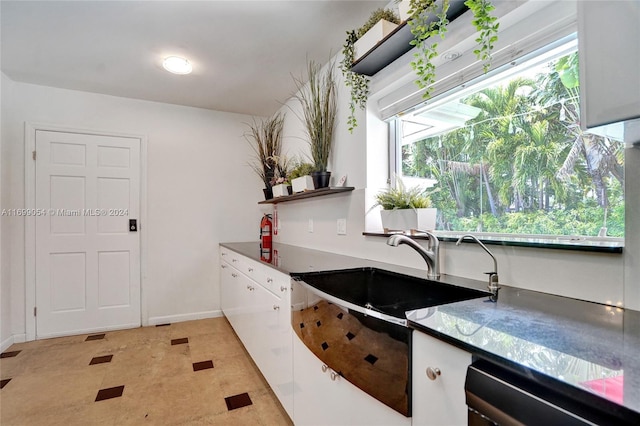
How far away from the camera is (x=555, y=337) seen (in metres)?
0.72

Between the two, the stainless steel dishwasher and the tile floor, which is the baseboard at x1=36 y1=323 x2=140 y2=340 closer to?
the tile floor

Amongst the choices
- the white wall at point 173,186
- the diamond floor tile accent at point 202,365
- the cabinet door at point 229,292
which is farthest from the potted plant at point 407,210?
the white wall at point 173,186

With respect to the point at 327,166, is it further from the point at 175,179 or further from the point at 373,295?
the point at 175,179

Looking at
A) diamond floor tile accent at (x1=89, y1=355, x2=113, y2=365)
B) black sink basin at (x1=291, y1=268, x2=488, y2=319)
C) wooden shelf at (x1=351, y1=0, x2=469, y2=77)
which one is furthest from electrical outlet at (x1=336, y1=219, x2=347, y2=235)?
diamond floor tile accent at (x1=89, y1=355, x2=113, y2=365)

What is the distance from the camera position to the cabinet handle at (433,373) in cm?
77

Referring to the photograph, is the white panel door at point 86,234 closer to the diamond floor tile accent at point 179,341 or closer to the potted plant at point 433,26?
the diamond floor tile accent at point 179,341

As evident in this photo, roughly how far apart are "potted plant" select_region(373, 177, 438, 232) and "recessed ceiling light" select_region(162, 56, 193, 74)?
76.7 inches

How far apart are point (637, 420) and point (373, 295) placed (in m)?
1.29

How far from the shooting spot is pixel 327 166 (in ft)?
8.27

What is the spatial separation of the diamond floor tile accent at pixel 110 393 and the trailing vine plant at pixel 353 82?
2307 millimetres

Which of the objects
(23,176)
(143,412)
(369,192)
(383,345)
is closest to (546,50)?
(369,192)

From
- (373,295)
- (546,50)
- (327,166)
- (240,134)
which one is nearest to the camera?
(546,50)

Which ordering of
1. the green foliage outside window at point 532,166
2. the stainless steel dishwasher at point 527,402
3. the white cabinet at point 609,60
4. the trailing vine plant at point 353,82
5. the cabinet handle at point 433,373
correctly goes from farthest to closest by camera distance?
1. the trailing vine plant at point 353,82
2. the green foliage outside window at point 532,166
3. the cabinet handle at point 433,373
4. the white cabinet at point 609,60
5. the stainless steel dishwasher at point 527,402

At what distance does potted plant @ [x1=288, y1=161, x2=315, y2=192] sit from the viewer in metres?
2.47
